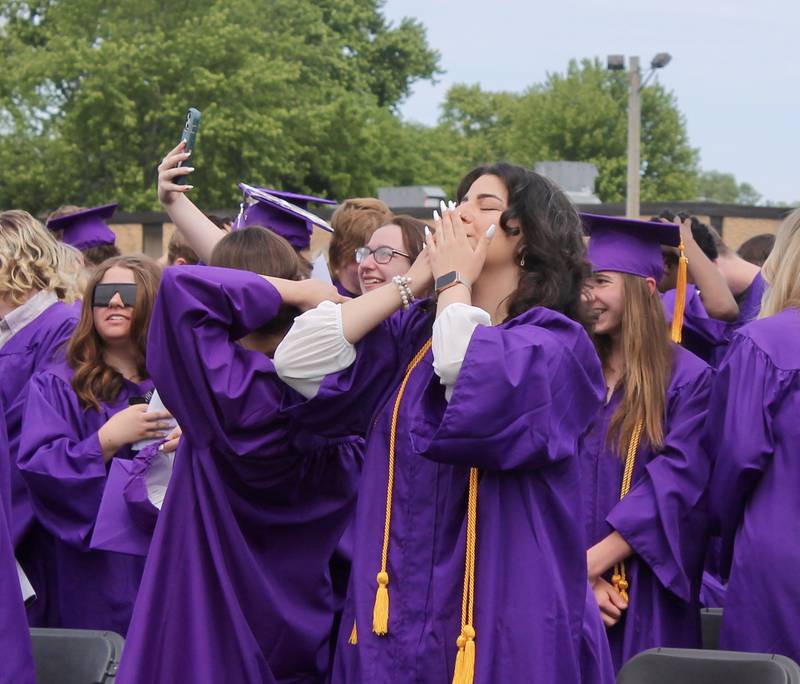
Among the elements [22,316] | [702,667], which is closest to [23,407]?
[22,316]

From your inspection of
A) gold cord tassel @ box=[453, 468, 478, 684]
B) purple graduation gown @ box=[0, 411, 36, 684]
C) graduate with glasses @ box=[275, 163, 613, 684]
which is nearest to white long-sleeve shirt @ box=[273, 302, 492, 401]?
graduate with glasses @ box=[275, 163, 613, 684]

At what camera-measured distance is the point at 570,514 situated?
2928 millimetres

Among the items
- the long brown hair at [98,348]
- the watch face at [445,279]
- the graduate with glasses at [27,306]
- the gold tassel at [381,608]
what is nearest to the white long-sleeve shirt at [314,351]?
the watch face at [445,279]

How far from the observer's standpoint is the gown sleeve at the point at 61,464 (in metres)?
4.34

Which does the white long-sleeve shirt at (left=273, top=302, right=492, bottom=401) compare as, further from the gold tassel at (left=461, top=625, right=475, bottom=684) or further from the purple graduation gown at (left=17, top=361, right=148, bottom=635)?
the purple graduation gown at (left=17, top=361, right=148, bottom=635)

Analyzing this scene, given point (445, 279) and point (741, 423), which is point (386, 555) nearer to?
point (445, 279)

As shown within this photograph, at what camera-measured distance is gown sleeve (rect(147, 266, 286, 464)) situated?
3148 mm

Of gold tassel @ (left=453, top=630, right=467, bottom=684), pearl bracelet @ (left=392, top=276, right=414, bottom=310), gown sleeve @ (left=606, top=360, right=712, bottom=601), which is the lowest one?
gold tassel @ (left=453, top=630, right=467, bottom=684)

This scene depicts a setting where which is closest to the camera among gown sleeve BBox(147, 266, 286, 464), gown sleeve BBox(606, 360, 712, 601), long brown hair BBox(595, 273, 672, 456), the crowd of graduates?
the crowd of graduates

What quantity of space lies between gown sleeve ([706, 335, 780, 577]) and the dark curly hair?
2.68 ft

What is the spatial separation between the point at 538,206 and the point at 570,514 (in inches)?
30.5

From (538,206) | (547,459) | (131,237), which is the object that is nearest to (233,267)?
(538,206)

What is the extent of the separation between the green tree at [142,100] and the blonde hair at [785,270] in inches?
1039

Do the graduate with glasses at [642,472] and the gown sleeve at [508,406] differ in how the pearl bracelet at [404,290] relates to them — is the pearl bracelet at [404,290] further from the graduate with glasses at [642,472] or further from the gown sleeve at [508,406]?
the graduate with glasses at [642,472]
